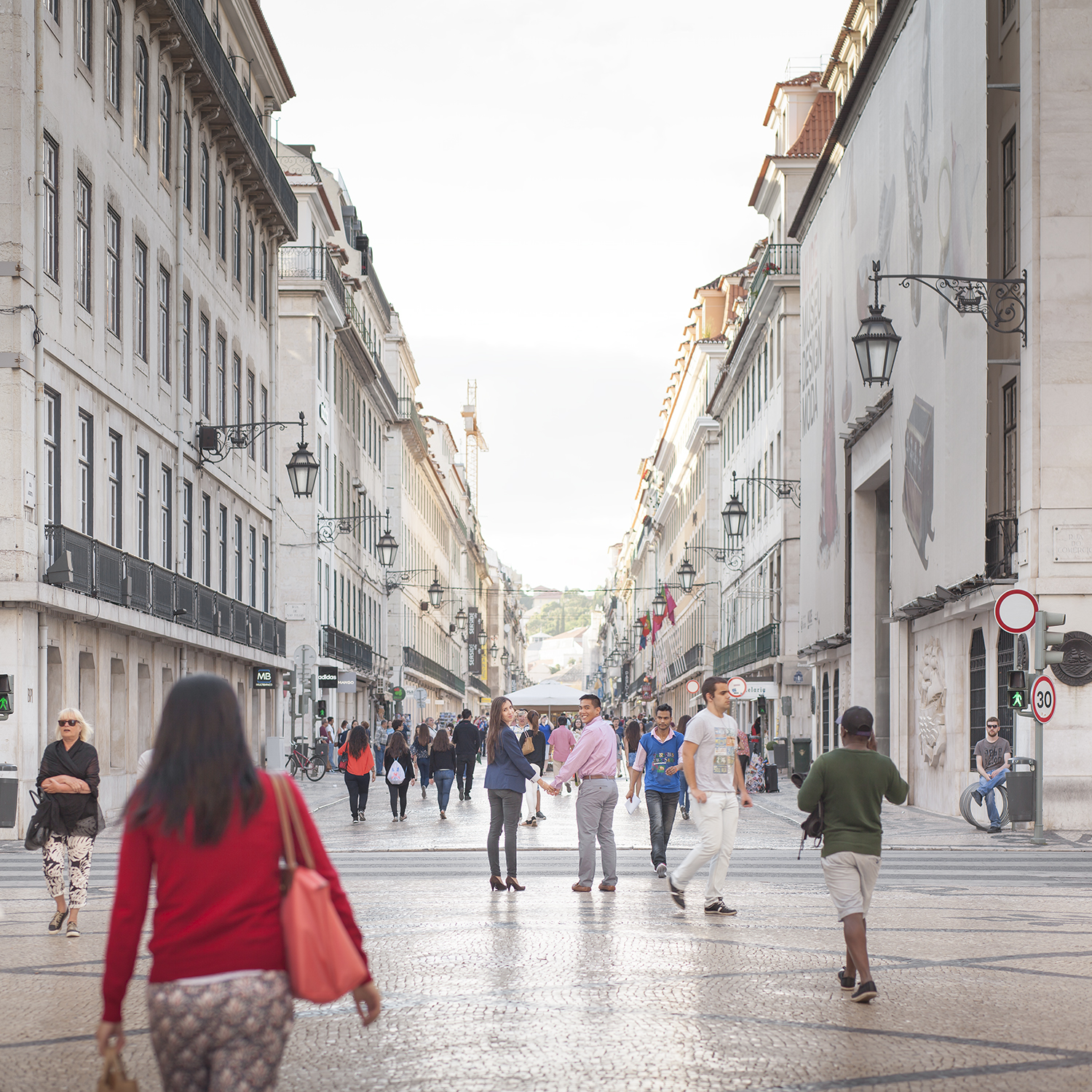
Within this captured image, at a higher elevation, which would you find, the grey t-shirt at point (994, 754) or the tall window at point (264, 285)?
the tall window at point (264, 285)

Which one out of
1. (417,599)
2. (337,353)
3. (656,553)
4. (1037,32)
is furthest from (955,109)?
(656,553)

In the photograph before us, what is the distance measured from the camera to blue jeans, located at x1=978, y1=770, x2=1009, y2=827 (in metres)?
23.0

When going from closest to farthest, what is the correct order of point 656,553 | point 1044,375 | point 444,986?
point 444,986
point 1044,375
point 656,553

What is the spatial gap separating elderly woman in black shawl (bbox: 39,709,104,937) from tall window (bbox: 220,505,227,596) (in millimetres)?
24899

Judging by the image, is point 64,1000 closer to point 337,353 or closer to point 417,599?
point 337,353

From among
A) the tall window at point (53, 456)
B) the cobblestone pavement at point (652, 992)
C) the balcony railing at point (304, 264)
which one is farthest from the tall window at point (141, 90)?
the balcony railing at point (304, 264)

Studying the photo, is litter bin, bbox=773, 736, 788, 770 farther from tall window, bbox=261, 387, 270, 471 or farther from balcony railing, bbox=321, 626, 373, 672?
balcony railing, bbox=321, 626, 373, 672

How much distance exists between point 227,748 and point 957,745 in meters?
24.5

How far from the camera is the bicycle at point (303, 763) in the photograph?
44344mm

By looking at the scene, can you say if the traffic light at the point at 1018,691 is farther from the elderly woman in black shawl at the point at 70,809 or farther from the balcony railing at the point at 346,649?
the balcony railing at the point at 346,649

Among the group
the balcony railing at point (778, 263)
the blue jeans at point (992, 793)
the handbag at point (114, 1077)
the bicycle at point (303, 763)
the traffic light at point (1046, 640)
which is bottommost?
the bicycle at point (303, 763)

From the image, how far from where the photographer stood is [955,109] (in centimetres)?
2691

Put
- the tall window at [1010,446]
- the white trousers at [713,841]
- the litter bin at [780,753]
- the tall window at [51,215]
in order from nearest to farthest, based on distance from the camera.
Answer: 1. the white trousers at [713,841]
2. the tall window at [51,215]
3. the tall window at [1010,446]
4. the litter bin at [780,753]

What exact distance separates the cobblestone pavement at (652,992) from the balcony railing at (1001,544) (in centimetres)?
808
